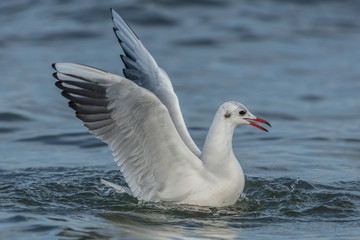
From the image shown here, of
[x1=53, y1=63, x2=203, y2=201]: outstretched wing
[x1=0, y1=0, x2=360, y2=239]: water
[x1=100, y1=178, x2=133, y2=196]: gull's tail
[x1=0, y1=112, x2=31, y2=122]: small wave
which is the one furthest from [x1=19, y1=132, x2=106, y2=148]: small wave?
[x1=53, y1=63, x2=203, y2=201]: outstretched wing

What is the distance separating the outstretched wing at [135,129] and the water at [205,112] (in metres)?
0.22

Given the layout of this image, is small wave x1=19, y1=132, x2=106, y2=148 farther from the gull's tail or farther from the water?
the gull's tail

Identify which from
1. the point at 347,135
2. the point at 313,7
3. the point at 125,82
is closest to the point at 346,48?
the point at 313,7

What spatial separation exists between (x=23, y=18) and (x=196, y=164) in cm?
1038

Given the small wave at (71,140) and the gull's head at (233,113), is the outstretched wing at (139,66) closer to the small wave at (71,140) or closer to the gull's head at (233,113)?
the gull's head at (233,113)

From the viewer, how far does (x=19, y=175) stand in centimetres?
713

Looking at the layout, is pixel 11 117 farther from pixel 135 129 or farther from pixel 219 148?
pixel 219 148

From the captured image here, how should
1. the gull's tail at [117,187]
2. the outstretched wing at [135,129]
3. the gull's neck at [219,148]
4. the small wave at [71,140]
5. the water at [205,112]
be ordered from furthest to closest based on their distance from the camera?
the small wave at [71,140], the gull's tail at [117,187], the gull's neck at [219,148], the water at [205,112], the outstretched wing at [135,129]

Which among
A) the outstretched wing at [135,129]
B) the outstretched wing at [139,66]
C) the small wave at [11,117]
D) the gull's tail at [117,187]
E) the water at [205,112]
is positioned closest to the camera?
the outstretched wing at [135,129]

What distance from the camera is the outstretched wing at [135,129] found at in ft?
17.7

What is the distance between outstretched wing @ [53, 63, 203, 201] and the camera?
17.7 ft

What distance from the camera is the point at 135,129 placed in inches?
222

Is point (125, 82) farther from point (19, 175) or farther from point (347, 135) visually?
point (347, 135)

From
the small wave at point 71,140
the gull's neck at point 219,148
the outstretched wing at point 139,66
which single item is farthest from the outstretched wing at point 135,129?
the small wave at point 71,140
